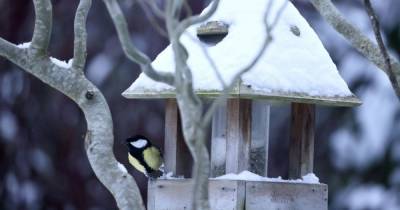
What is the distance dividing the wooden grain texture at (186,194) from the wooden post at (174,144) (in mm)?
123

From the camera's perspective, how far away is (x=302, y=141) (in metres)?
5.59

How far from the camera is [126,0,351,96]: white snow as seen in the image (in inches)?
202

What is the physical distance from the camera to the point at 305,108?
18.3ft

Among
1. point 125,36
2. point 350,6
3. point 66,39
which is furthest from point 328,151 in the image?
point 125,36

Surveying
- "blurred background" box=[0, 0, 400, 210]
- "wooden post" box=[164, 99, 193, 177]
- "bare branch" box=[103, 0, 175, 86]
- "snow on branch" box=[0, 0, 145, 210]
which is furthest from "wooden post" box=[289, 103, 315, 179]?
"blurred background" box=[0, 0, 400, 210]

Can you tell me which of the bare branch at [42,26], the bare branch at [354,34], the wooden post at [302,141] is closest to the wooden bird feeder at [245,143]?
the wooden post at [302,141]

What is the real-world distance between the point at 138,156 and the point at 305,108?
711 millimetres

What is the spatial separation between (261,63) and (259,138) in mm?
388

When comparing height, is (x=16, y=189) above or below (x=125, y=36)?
below

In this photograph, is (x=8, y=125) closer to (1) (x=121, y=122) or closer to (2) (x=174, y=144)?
(1) (x=121, y=122)

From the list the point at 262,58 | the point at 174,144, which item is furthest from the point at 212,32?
the point at 174,144

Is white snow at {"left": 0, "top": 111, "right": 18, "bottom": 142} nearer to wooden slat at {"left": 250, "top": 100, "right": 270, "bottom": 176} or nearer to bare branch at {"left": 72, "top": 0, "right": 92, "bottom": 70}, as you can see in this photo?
wooden slat at {"left": 250, "top": 100, "right": 270, "bottom": 176}

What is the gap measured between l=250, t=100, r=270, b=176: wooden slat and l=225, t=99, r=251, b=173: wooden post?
0.08m

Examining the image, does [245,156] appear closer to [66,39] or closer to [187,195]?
[187,195]
